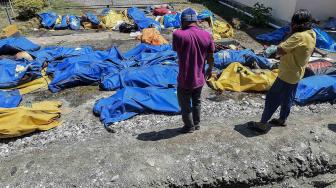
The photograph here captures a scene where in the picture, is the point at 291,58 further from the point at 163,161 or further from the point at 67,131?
the point at 67,131

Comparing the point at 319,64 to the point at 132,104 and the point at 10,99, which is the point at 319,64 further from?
the point at 10,99

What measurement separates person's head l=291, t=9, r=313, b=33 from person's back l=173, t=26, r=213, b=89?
108 cm

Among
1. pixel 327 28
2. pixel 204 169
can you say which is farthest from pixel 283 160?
pixel 327 28

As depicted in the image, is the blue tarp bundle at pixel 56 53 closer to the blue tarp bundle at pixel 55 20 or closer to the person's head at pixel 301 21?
the blue tarp bundle at pixel 55 20

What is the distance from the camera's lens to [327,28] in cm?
1091

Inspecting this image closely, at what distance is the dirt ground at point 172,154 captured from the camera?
4207 millimetres

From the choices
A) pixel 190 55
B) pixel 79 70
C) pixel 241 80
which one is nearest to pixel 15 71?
pixel 79 70

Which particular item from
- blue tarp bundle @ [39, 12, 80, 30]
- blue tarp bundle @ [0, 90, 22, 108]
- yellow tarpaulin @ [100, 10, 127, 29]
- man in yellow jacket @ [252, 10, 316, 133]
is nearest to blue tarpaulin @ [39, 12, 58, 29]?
blue tarp bundle @ [39, 12, 80, 30]

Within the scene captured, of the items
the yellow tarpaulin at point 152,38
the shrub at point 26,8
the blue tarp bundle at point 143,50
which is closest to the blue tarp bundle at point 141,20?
the yellow tarpaulin at point 152,38

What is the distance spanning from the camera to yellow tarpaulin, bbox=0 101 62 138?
5293 mm

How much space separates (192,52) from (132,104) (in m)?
2.16

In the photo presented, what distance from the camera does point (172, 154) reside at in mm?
4539

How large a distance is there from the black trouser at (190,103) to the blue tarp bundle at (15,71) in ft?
13.7

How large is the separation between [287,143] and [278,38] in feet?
20.5
